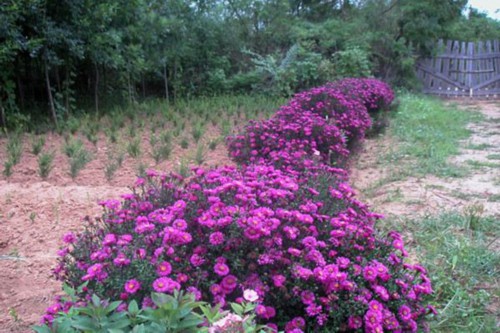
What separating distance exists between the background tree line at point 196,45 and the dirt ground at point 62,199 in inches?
65.7

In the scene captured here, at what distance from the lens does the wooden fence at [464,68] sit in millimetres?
Result: 13750

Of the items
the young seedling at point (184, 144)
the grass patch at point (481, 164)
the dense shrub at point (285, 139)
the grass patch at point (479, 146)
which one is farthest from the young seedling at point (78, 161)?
the grass patch at point (479, 146)

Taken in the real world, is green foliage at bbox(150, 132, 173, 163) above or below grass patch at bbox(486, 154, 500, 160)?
above

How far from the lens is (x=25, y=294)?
2518 millimetres

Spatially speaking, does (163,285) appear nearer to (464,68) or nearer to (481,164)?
(481,164)

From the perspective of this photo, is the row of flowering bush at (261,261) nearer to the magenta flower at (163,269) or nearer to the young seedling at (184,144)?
the magenta flower at (163,269)

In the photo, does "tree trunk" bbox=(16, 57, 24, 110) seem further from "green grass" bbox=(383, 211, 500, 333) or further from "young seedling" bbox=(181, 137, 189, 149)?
"green grass" bbox=(383, 211, 500, 333)

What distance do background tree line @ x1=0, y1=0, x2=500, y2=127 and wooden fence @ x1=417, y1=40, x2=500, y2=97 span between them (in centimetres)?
47

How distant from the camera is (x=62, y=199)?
12.0ft

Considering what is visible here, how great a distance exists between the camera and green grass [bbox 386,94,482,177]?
214 inches

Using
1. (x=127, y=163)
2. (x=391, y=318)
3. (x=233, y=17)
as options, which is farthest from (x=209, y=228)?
(x=233, y=17)

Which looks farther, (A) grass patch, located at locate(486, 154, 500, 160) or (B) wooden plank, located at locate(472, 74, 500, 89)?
(B) wooden plank, located at locate(472, 74, 500, 89)

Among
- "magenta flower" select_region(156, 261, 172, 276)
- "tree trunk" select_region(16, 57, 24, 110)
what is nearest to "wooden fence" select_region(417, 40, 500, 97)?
"tree trunk" select_region(16, 57, 24, 110)

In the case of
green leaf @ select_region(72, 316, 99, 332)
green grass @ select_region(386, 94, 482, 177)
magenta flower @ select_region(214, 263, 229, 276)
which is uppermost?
green leaf @ select_region(72, 316, 99, 332)
